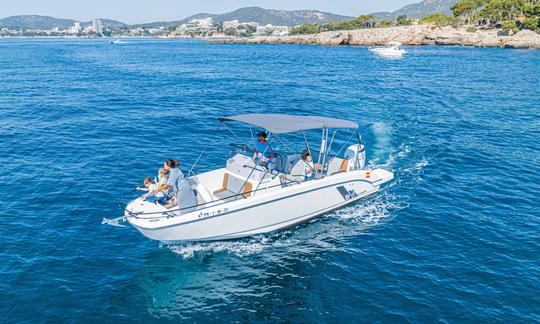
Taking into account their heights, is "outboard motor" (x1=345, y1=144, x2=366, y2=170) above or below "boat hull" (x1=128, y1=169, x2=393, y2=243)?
above

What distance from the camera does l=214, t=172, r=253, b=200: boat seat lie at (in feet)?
44.6

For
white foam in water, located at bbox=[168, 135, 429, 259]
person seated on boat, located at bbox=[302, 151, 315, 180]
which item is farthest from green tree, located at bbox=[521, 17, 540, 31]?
person seated on boat, located at bbox=[302, 151, 315, 180]

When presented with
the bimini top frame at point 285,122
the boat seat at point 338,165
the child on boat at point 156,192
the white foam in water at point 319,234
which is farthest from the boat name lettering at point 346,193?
the child on boat at point 156,192

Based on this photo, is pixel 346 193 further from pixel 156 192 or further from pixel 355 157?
pixel 156 192

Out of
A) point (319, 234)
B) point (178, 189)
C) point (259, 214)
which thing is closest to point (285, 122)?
point (259, 214)

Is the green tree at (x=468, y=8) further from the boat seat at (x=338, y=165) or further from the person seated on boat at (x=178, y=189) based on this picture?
the person seated on boat at (x=178, y=189)

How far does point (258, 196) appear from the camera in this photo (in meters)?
13.2

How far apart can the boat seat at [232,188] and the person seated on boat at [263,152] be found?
1.03 m

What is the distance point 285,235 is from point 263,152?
10.2 feet

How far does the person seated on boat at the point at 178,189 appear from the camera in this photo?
41.6ft

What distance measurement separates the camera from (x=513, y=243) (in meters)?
13.8

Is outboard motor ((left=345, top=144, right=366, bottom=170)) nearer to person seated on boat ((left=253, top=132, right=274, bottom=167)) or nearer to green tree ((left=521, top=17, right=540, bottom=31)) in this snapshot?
person seated on boat ((left=253, top=132, right=274, bottom=167))

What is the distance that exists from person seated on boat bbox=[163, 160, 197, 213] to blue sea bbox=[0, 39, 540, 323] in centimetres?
155

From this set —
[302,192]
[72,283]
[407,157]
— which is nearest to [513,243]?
[302,192]
